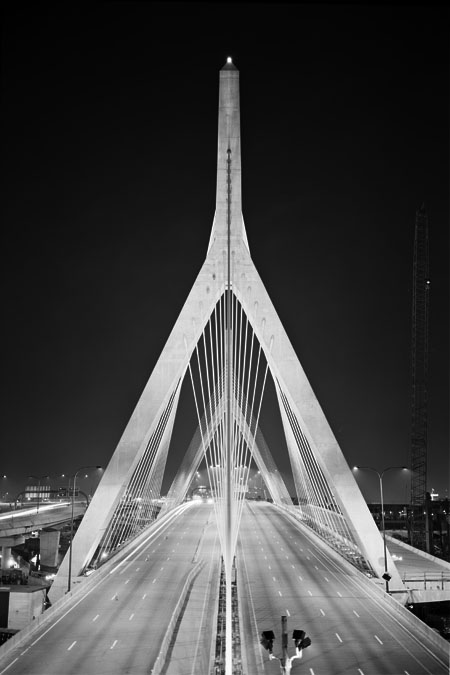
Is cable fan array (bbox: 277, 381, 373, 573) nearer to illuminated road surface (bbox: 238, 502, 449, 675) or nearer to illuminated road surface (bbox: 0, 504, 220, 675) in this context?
illuminated road surface (bbox: 238, 502, 449, 675)

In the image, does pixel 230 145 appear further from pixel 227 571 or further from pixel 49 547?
pixel 49 547

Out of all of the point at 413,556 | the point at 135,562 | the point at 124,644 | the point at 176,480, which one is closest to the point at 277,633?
the point at 124,644

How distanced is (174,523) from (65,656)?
48.5 m

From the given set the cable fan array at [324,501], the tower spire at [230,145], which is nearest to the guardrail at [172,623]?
the cable fan array at [324,501]

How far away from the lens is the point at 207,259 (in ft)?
125

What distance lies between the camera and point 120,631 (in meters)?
23.8

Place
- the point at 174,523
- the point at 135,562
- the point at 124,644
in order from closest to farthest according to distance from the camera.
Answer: the point at 124,644 < the point at 135,562 < the point at 174,523

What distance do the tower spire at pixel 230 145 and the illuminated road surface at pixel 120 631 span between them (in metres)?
18.6

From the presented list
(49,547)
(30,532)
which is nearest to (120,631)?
(49,547)

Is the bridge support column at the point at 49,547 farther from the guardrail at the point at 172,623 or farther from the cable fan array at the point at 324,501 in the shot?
the guardrail at the point at 172,623

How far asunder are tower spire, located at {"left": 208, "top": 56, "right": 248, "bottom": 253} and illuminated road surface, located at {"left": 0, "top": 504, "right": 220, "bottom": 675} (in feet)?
60.9

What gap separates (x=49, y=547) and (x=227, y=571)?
155ft

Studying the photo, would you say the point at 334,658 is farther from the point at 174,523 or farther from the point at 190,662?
the point at 174,523

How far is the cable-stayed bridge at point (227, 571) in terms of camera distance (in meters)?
20.9
